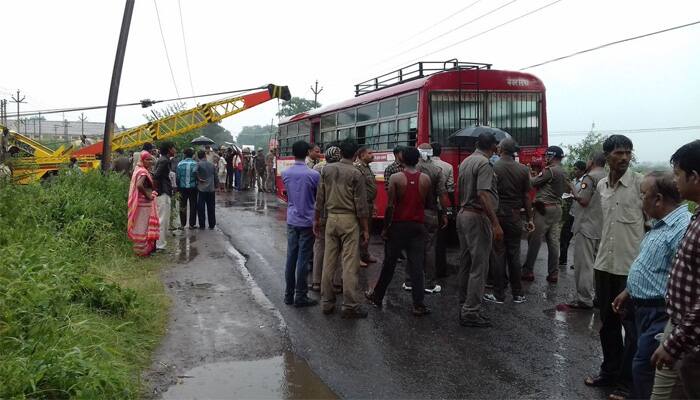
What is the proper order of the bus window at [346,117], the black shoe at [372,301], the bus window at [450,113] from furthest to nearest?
1. the bus window at [346,117]
2. the bus window at [450,113]
3. the black shoe at [372,301]

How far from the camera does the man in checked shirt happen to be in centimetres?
242

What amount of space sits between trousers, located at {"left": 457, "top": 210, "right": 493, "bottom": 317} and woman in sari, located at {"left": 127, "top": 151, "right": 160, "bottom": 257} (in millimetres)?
5275

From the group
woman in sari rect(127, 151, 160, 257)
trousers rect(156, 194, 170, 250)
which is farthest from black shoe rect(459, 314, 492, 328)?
trousers rect(156, 194, 170, 250)

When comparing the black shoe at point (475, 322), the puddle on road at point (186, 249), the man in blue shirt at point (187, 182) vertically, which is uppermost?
the man in blue shirt at point (187, 182)

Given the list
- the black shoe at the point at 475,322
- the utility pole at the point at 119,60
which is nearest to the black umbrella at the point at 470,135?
the black shoe at the point at 475,322

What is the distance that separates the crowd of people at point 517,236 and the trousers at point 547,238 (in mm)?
17

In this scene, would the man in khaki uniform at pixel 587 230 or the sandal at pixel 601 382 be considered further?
the man in khaki uniform at pixel 587 230

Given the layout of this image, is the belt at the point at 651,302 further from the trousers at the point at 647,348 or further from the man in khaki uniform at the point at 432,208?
the man in khaki uniform at the point at 432,208

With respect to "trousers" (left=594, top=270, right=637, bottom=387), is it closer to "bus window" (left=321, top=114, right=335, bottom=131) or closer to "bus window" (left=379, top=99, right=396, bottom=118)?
"bus window" (left=379, top=99, right=396, bottom=118)

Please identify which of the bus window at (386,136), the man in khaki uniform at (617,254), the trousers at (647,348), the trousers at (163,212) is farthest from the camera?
the bus window at (386,136)

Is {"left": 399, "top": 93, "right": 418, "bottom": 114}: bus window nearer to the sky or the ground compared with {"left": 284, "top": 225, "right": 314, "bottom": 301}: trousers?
nearer to the sky

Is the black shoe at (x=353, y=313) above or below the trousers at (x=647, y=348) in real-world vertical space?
below

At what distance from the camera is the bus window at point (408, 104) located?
10719mm

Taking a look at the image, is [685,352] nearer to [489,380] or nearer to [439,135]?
[489,380]
